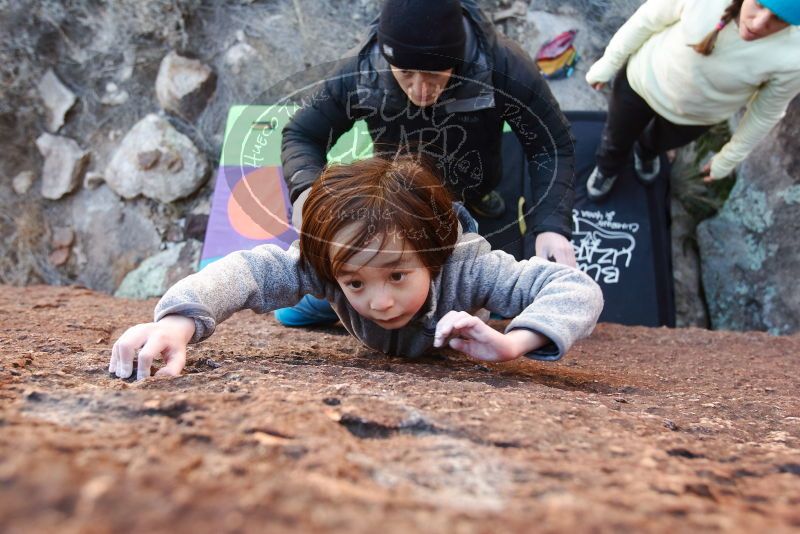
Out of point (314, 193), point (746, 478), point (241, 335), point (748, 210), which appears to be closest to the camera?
point (746, 478)

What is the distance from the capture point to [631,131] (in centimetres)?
215

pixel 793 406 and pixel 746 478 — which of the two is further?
pixel 793 406

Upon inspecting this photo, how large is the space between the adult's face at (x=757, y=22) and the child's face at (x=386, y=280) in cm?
103

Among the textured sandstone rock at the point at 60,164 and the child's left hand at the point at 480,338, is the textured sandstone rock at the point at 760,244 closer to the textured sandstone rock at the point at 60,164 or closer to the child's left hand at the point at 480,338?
the child's left hand at the point at 480,338

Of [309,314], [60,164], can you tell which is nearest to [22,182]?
[60,164]

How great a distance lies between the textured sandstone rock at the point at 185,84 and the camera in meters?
2.88

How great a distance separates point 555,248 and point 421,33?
62 centimetres

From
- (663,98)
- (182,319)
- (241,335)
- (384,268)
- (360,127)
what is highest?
(663,98)

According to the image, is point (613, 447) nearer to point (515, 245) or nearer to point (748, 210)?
point (515, 245)

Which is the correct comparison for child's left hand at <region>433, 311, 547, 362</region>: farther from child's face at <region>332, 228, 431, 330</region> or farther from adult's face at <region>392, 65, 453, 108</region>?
adult's face at <region>392, 65, 453, 108</region>

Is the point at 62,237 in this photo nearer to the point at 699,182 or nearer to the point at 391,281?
the point at 391,281

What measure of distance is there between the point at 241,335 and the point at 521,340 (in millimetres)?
801

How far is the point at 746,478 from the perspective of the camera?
590 mm

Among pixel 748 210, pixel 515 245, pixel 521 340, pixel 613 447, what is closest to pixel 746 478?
pixel 613 447
